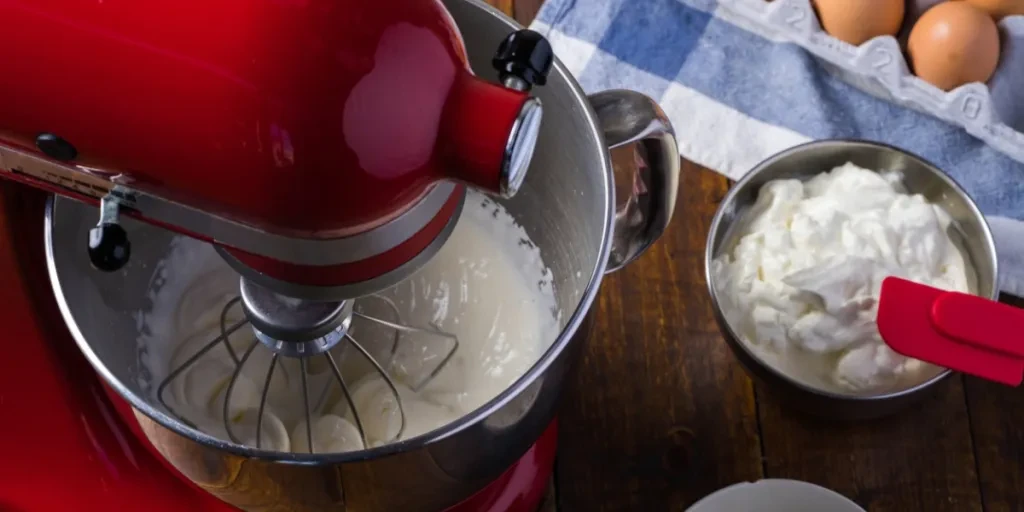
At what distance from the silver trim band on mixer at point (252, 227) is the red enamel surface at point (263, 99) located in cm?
1

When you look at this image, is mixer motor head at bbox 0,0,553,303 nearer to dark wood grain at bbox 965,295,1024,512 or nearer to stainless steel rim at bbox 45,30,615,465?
stainless steel rim at bbox 45,30,615,465

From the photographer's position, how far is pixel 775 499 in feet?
2.03

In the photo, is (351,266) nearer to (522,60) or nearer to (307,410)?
(522,60)

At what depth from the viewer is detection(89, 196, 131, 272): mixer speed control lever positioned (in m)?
0.35

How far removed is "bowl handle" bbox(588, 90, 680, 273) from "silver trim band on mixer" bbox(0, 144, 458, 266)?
0.43 ft

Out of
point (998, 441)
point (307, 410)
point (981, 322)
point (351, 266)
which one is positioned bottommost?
point (998, 441)

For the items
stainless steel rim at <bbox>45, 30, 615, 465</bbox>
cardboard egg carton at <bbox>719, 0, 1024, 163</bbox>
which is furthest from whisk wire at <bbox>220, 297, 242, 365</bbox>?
cardboard egg carton at <bbox>719, 0, 1024, 163</bbox>

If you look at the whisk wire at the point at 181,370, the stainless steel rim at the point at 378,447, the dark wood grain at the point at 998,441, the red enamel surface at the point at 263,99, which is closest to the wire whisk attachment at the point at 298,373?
the whisk wire at the point at 181,370

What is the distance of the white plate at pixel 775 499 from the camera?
603 millimetres

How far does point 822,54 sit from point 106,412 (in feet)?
1.96

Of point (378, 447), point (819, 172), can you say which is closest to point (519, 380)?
point (378, 447)

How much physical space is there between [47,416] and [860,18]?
2.13ft

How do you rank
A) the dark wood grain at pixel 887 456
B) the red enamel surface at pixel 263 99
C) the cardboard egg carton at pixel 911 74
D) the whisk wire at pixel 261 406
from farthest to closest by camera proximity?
1. the cardboard egg carton at pixel 911 74
2. the dark wood grain at pixel 887 456
3. the whisk wire at pixel 261 406
4. the red enamel surface at pixel 263 99

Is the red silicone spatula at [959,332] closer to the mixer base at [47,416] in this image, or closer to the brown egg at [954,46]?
the brown egg at [954,46]
